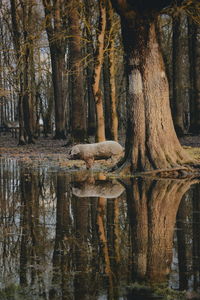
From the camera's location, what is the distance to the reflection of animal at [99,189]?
8359mm

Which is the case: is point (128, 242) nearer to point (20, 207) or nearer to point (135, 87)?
point (20, 207)

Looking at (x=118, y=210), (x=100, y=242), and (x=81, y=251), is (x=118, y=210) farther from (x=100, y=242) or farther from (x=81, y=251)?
(x=81, y=251)

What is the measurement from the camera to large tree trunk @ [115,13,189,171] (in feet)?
37.8

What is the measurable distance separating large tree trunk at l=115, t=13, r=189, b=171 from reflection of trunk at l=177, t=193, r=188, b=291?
4.11m

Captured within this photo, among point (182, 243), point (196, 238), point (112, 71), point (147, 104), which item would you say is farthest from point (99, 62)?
point (182, 243)

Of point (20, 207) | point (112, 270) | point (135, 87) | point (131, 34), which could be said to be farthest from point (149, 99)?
point (112, 270)

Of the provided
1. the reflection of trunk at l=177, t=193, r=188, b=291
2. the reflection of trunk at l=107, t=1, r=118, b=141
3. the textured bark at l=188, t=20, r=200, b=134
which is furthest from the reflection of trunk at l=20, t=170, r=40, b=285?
the textured bark at l=188, t=20, r=200, b=134

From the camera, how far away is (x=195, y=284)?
12.2ft

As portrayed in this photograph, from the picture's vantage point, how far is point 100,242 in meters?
5.04

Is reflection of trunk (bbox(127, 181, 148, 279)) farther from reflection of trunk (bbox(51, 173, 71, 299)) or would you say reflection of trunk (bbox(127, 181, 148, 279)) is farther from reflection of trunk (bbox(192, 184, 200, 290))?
reflection of trunk (bbox(51, 173, 71, 299))

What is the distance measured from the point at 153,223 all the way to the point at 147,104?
245 inches

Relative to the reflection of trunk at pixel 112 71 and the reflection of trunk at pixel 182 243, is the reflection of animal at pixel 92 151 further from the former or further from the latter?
the reflection of trunk at pixel 182 243

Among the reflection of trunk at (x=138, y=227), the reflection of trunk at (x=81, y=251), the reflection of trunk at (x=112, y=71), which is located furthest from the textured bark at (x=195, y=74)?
the reflection of trunk at (x=81, y=251)

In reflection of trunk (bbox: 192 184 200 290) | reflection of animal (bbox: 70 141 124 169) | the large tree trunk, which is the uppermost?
the large tree trunk
